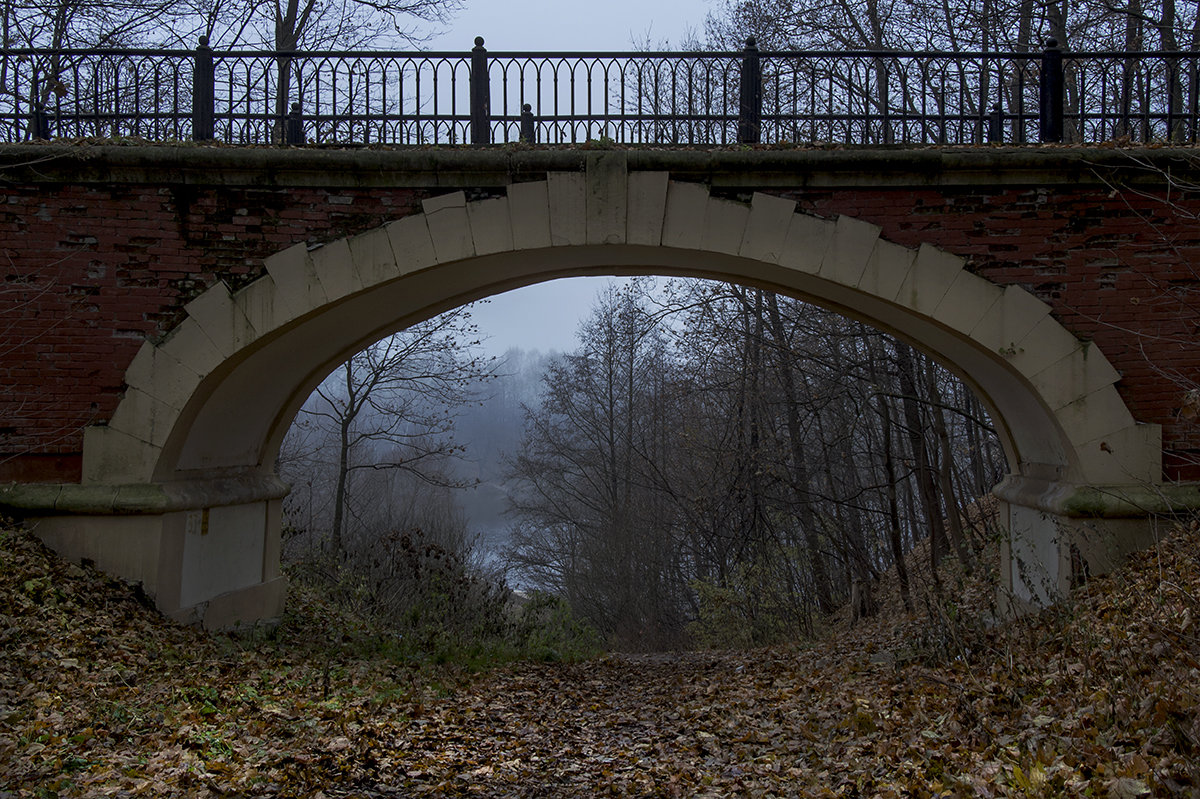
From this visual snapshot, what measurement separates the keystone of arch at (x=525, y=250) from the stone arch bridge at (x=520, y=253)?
2 centimetres

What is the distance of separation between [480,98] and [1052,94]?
472cm

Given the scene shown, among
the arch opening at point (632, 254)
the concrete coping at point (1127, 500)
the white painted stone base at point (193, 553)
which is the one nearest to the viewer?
the concrete coping at point (1127, 500)

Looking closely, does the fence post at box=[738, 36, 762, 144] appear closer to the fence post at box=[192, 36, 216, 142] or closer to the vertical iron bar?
the vertical iron bar

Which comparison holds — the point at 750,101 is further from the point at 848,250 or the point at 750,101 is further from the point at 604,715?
the point at 604,715

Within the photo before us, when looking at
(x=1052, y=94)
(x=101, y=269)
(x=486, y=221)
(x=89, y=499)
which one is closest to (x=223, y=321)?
(x=101, y=269)

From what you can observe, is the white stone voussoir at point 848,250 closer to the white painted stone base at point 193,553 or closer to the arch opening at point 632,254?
the arch opening at point 632,254

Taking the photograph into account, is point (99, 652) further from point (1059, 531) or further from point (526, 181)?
point (1059, 531)

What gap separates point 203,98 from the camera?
771cm

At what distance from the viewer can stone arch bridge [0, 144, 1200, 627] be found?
7.00 m

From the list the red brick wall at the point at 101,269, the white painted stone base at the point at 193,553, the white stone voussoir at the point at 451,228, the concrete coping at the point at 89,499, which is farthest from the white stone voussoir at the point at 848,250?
the white painted stone base at the point at 193,553

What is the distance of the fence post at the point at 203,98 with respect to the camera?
7652 mm

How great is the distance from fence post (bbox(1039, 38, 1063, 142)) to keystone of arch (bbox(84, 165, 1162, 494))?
1488 millimetres

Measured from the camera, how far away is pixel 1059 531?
6980 mm

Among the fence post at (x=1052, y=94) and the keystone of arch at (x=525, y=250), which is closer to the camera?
the keystone of arch at (x=525, y=250)
